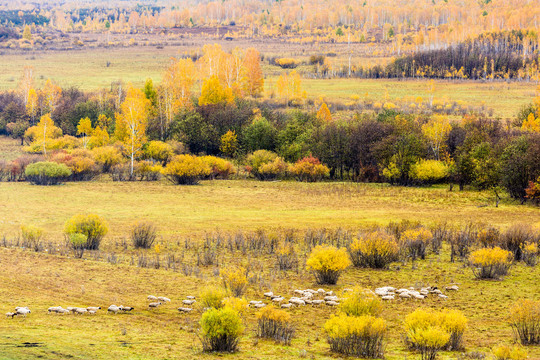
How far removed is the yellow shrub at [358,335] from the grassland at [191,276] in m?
0.50

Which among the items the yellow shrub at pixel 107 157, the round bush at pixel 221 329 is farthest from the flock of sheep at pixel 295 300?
the yellow shrub at pixel 107 157

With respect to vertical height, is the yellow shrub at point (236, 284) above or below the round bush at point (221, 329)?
below

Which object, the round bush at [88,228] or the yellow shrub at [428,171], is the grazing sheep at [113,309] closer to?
the round bush at [88,228]

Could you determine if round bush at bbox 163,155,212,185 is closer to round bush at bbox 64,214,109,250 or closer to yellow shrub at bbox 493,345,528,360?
round bush at bbox 64,214,109,250

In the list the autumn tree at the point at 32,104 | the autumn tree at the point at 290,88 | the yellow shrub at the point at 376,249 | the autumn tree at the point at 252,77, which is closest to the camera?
the yellow shrub at the point at 376,249

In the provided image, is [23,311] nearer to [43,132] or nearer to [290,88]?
[43,132]

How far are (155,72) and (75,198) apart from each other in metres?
81.2

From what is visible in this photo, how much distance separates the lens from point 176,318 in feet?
58.3

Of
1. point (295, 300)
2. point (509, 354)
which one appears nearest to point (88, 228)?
point (295, 300)

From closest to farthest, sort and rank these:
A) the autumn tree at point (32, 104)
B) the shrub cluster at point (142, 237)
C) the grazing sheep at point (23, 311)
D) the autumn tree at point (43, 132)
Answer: the grazing sheep at point (23, 311)
the shrub cluster at point (142, 237)
the autumn tree at point (43, 132)
the autumn tree at point (32, 104)

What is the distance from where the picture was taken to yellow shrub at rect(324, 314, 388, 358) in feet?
47.3

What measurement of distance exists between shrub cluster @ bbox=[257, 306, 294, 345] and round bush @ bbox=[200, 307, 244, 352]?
137 cm

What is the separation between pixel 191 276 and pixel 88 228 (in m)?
7.22

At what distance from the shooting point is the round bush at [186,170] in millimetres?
52062
